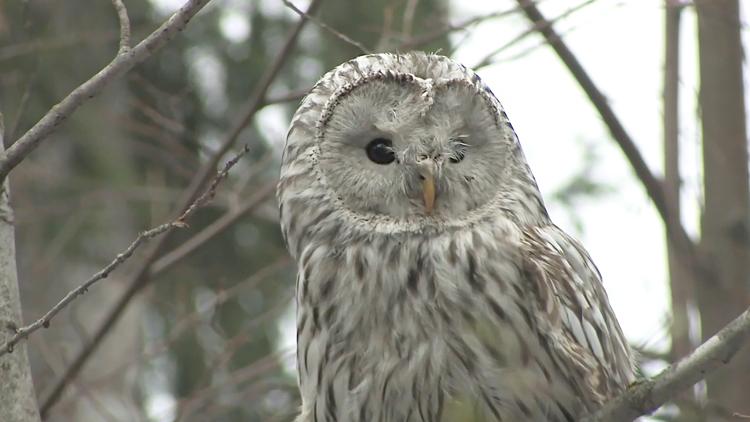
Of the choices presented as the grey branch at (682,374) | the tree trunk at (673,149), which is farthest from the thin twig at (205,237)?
the grey branch at (682,374)

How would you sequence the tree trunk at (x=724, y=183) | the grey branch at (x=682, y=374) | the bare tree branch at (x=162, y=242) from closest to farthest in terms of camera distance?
1. the grey branch at (x=682, y=374)
2. the bare tree branch at (x=162, y=242)
3. the tree trunk at (x=724, y=183)

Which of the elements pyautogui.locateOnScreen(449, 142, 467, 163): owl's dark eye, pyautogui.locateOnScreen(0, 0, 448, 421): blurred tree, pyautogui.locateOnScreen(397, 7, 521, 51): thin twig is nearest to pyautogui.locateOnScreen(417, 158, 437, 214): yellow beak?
pyautogui.locateOnScreen(449, 142, 467, 163): owl's dark eye

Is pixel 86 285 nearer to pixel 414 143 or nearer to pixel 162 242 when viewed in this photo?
pixel 414 143

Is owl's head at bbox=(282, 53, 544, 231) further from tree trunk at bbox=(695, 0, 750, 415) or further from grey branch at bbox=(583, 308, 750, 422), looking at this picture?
tree trunk at bbox=(695, 0, 750, 415)

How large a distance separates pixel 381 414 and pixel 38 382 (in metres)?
2.75

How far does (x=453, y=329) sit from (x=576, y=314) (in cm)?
40

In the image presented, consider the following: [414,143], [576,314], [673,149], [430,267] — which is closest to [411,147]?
[414,143]

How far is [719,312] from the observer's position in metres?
4.86

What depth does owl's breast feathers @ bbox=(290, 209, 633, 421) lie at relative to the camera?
3.57 metres

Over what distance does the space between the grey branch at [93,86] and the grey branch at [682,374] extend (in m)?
1.27

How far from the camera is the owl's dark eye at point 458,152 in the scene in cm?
386

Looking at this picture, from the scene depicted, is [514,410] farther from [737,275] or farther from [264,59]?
[264,59]

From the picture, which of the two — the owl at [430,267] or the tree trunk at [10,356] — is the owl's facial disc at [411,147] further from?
the tree trunk at [10,356]

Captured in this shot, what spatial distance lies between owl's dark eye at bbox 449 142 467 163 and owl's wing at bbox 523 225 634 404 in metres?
0.30
